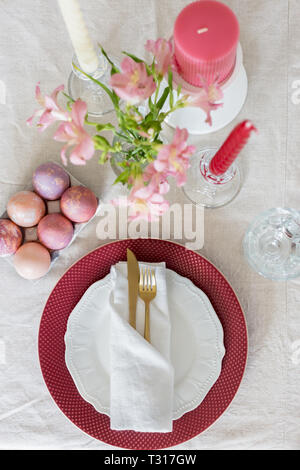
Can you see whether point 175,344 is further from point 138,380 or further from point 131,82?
point 131,82

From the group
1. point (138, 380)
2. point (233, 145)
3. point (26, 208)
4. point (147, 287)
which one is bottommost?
point (138, 380)

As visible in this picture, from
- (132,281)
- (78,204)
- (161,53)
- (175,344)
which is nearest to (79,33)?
(161,53)

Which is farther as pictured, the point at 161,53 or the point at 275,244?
the point at 275,244

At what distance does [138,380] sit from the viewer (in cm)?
63

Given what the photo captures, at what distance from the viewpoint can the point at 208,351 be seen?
2.17 ft

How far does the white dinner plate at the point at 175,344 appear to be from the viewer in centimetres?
65

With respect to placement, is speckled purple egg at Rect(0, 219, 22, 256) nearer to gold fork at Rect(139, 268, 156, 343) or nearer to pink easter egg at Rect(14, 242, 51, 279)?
pink easter egg at Rect(14, 242, 51, 279)

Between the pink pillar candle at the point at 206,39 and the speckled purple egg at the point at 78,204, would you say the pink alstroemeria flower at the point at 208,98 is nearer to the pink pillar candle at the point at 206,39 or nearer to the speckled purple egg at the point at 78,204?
the pink pillar candle at the point at 206,39

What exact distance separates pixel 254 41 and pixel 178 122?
19cm

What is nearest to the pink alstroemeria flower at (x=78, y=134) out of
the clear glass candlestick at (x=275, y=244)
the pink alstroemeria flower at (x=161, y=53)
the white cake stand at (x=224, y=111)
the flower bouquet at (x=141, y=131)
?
the flower bouquet at (x=141, y=131)

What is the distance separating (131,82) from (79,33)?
0.47ft

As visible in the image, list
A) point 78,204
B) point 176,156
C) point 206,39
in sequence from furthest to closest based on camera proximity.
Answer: point 78,204 → point 206,39 → point 176,156

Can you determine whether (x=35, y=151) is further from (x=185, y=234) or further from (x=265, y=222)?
(x=265, y=222)

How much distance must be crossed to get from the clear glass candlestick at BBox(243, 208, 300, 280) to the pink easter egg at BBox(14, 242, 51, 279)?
30 cm
